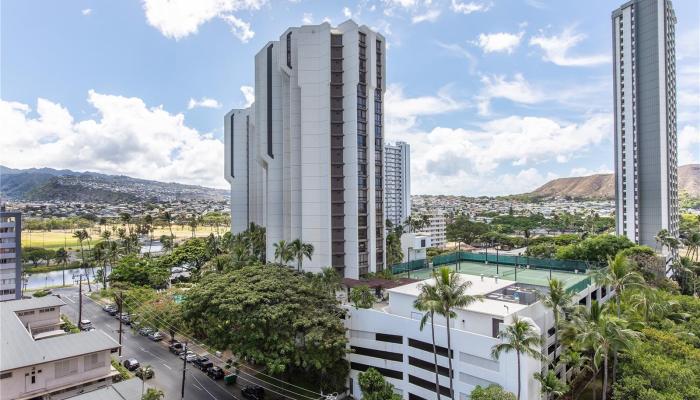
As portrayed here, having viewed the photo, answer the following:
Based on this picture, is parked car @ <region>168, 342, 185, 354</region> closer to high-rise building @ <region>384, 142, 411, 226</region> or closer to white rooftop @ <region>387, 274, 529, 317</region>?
white rooftop @ <region>387, 274, 529, 317</region>

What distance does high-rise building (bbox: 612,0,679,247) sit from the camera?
241 ft

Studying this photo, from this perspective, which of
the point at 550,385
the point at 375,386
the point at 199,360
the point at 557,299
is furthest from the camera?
the point at 199,360

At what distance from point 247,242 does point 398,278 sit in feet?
105

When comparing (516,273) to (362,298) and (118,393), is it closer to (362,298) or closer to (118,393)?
(362,298)

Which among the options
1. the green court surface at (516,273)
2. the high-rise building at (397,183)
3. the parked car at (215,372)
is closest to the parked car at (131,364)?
the parked car at (215,372)

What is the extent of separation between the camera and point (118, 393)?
24.9 metres

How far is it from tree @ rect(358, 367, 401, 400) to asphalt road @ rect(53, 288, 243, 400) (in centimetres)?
1252

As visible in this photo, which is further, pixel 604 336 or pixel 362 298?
pixel 362 298

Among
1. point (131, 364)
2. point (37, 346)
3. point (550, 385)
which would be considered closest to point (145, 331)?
point (131, 364)

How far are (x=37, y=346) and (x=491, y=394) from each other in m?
34.8

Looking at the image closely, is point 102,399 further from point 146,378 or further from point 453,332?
point 453,332

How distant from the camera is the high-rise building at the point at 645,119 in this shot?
7331 centimetres

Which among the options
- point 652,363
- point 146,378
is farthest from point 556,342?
point 146,378

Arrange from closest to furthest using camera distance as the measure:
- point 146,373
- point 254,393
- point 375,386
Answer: point 375,386 → point 254,393 → point 146,373
